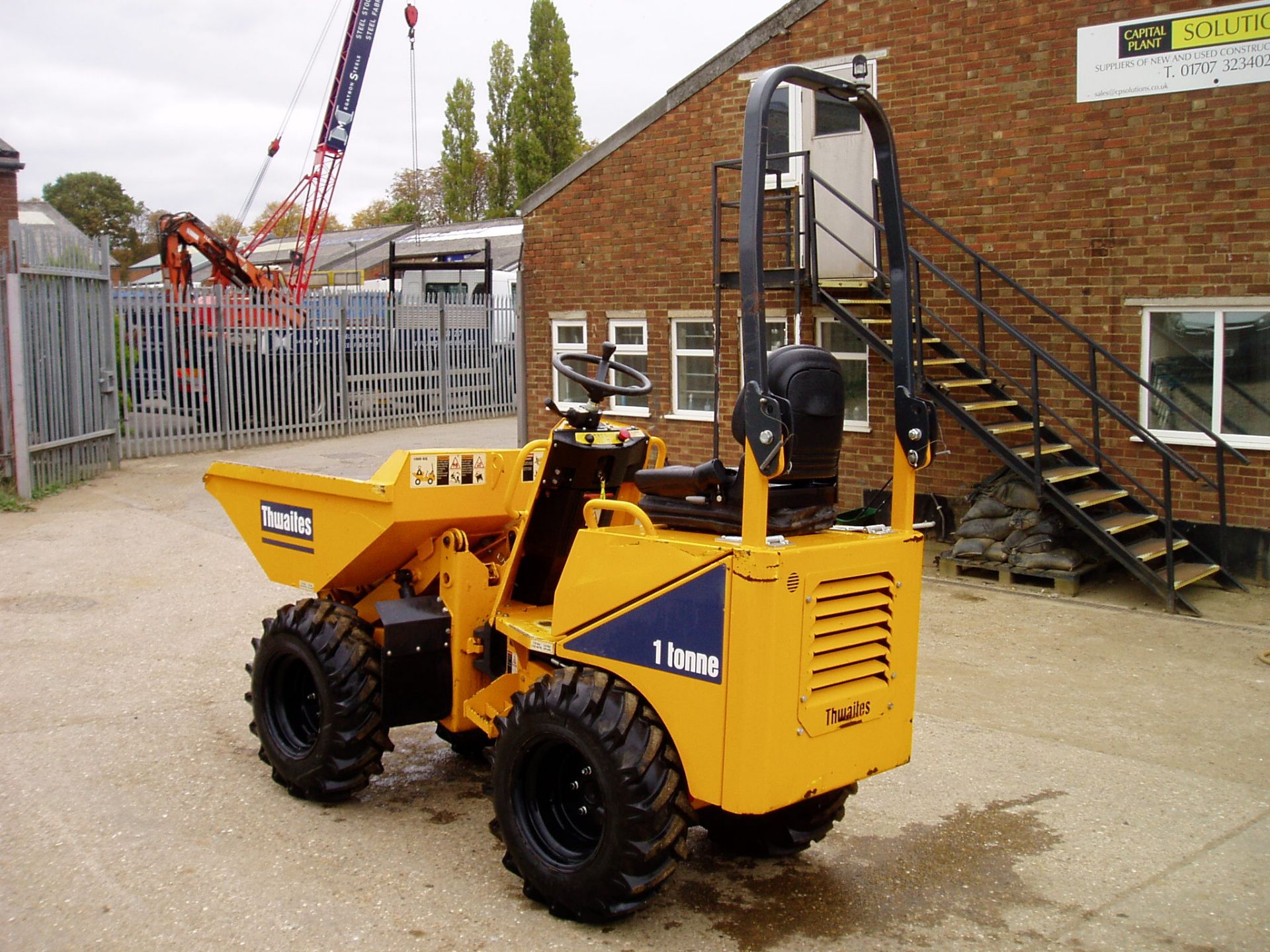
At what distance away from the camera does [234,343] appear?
1967 cm

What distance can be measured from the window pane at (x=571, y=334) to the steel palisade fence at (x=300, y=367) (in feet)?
21.8

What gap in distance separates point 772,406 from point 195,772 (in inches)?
148

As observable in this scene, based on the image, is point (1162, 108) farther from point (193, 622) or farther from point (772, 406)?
point (193, 622)

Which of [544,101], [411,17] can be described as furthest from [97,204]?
[411,17]

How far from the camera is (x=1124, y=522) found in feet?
33.1

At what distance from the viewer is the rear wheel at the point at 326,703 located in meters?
5.43

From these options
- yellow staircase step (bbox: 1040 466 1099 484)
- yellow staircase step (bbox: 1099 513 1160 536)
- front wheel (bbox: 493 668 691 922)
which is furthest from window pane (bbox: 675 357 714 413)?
front wheel (bbox: 493 668 691 922)

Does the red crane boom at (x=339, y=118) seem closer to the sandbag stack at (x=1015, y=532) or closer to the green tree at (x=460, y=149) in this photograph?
the sandbag stack at (x=1015, y=532)

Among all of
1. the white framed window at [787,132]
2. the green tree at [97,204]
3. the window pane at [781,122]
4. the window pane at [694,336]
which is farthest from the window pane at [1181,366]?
the green tree at [97,204]

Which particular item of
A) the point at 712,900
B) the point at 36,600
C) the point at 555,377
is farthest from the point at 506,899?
the point at 555,377

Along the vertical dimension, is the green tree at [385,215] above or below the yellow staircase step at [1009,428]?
above

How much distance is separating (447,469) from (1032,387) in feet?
22.8

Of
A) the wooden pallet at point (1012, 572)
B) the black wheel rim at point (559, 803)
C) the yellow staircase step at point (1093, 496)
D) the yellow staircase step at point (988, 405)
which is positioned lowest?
the wooden pallet at point (1012, 572)

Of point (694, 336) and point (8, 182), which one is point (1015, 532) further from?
point (8, 182)
